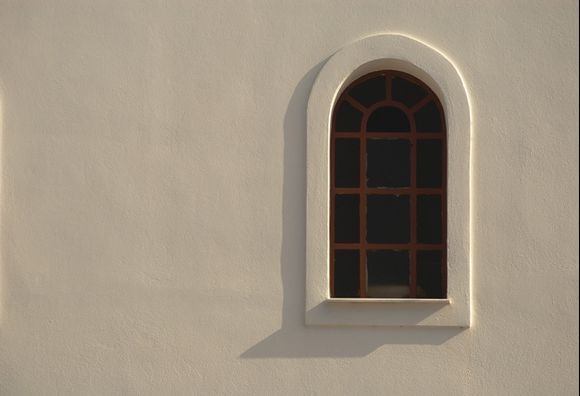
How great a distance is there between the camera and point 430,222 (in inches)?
380

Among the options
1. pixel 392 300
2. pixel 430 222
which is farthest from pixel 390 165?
pixel 392 300

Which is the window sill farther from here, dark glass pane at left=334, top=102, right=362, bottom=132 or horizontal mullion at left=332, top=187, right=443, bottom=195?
dark glass pane at left=334, top=102, right=362, bottom=132

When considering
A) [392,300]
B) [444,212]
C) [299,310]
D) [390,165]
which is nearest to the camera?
[392,300]

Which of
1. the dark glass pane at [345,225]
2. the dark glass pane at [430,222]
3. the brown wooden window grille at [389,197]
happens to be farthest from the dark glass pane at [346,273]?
the dark glass pane at [430,222]

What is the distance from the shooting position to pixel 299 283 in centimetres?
946

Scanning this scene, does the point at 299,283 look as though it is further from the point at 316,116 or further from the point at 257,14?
the point at 257,14

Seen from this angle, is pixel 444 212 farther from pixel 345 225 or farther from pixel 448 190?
pixel 345 225

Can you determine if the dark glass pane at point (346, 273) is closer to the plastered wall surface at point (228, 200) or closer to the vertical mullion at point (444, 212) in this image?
the plastered wall surface at point (228, 200)

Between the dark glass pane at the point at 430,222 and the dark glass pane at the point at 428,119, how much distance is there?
1.80 ft

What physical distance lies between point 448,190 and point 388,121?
79cm

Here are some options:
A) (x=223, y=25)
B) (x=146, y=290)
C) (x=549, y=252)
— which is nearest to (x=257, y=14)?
(x=223, y=25)

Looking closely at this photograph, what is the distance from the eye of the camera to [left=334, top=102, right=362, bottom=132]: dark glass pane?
975 centimetres

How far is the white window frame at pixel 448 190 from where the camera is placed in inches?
367

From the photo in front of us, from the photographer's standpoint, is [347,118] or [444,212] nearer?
[444,212]
